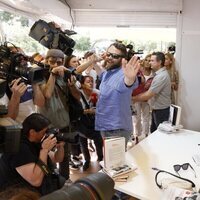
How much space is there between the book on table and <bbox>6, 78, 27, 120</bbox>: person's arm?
642mm

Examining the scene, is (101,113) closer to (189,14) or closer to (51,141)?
(51,141)

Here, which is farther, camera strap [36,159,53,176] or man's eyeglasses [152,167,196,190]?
camera strap [36,159,53,176]

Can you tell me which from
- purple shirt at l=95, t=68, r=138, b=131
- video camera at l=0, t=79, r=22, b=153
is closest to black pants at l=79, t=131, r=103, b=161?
purple shirt at l=95, t=68, r=138, b=131

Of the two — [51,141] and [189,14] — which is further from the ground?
[189,14]

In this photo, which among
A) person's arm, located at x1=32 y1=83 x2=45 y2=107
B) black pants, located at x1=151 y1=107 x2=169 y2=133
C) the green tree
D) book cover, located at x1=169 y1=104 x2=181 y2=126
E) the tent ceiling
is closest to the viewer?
person's arm, located at x1=32 y1=83 x2=45 y2=107

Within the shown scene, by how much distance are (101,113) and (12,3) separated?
1.51 m

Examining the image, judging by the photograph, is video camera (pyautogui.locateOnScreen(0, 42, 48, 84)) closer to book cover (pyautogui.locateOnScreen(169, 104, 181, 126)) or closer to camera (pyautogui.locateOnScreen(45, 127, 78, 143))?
camera (pyautogui.locateOnScreen(45, 127, 78, 143))

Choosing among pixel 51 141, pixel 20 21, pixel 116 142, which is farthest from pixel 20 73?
pixel 20 21

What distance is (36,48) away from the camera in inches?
141

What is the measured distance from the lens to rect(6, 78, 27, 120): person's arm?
1.80 metres

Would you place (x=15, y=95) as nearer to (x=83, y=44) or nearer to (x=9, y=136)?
(x=9, y=136)

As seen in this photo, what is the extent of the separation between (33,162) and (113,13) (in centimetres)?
289

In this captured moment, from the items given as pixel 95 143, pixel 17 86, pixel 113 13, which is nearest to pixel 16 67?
pixel 17 86

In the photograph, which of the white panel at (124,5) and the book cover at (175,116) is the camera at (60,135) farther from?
the white panel at (124,5)
